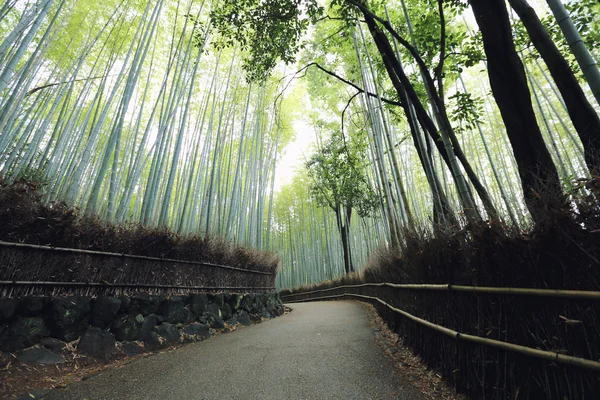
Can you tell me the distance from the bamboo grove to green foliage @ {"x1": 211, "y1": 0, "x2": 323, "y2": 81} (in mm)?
25

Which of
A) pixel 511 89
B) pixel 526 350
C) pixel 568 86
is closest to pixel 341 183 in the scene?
pixel 511 89

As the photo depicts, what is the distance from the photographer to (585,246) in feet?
3.39

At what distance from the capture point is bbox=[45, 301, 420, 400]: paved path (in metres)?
1.87

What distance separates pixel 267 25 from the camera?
3.34 meters

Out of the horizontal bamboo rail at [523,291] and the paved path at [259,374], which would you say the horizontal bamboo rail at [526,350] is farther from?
the paved path at [259,374]

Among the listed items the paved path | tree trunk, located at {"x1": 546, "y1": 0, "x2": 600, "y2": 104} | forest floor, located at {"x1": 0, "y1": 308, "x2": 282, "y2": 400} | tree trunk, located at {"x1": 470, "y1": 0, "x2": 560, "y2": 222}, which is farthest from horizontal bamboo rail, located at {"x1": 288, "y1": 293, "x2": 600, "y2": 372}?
forest floor, located at {"x1": 0, "y1": 308, "x2": 282, "y2": 400}

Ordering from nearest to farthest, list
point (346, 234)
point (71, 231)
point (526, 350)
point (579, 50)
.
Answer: point (526, 350) < point (579, 50) < point (71, 231) < point (346, 234)

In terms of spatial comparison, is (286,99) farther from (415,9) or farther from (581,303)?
(581,303)

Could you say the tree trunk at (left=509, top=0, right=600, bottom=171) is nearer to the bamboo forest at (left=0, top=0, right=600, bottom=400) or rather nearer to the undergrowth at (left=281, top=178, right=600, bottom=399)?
the bamboo forest at (left=0, top=0, right=600, bottom=400)

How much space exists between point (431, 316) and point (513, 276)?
978mm

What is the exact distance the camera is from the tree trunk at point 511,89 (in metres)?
1.87

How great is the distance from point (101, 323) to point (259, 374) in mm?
1680

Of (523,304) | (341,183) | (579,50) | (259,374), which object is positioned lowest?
(259,374)

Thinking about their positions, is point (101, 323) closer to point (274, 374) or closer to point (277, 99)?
point (274, 374)
